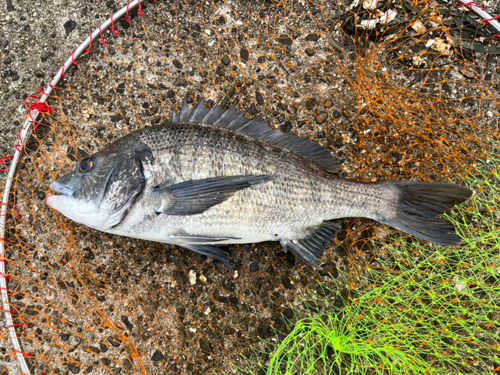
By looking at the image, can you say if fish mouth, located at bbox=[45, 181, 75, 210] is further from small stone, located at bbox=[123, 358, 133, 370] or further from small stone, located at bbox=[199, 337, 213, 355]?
small stone, located at bbox=[199, 337, 213, 355]

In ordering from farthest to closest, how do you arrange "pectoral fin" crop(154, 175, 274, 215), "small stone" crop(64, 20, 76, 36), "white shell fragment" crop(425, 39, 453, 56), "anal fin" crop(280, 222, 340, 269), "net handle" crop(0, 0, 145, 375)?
1. "small stone" crop(64, 20, 76, 36)
2. "white shell fragment" crop(425, 39, 453, 56)
3. "net handle" crop(0, 0, 145, 375)
4. "anal fin" crop(280, 222, 340, 269)
5. "pectoral fin" crop(154, 175, 274, 215)

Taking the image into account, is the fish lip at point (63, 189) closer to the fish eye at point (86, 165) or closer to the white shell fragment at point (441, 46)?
the fish eye at point (86, 165)

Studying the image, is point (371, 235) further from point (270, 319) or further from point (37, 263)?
point (37, 263)

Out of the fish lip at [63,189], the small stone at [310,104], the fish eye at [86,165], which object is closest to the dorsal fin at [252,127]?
the small stone at [310,104]

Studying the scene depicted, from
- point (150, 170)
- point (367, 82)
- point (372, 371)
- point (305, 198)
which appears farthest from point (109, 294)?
point (367, 82)

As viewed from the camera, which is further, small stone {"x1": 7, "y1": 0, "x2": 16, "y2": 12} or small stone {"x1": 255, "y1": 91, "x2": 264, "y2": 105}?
small stone {"x1": 7, "y1": 0, "x2": 16, "y2": 12}

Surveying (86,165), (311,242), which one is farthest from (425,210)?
(86,165)

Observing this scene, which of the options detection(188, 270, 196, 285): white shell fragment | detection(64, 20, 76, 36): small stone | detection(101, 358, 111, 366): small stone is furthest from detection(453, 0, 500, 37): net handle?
detection(101, 358, 111, 366): small stone
